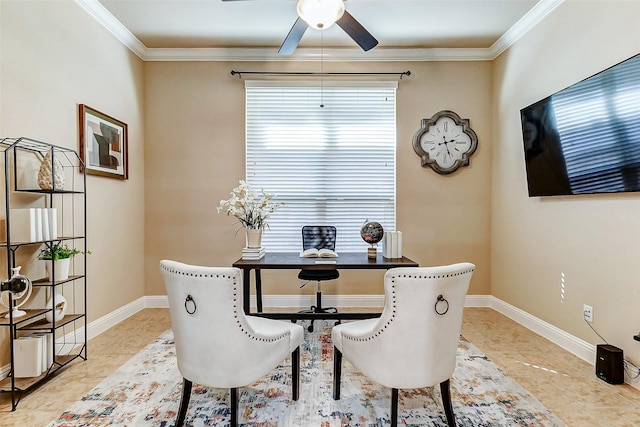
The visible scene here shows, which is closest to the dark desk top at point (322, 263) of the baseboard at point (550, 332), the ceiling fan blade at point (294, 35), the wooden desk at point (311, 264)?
the wooden desk at point (311, 264)

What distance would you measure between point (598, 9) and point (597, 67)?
1.39ft

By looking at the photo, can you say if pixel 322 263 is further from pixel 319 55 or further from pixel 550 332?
pixel 319 55

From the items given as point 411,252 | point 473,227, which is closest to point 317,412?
point 411,252

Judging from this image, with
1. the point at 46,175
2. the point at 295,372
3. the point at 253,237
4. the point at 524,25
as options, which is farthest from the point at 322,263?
the point at 524,25

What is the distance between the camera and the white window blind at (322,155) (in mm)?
3924

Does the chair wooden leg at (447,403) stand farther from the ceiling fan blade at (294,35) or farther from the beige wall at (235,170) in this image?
the ceiling fan blade at (294,35)

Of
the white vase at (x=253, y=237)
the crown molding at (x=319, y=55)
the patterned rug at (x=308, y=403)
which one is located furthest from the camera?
the crown molding at (x=319, y=55)

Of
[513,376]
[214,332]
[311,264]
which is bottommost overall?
[513,376]

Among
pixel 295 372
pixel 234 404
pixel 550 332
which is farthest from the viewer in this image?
pixel 550 332

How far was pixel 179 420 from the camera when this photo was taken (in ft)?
5.61

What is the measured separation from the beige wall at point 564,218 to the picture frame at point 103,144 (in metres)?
4.00

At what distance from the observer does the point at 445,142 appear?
12.8 ft

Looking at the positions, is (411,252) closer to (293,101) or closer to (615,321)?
(615,321)

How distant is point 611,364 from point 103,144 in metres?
4.40
